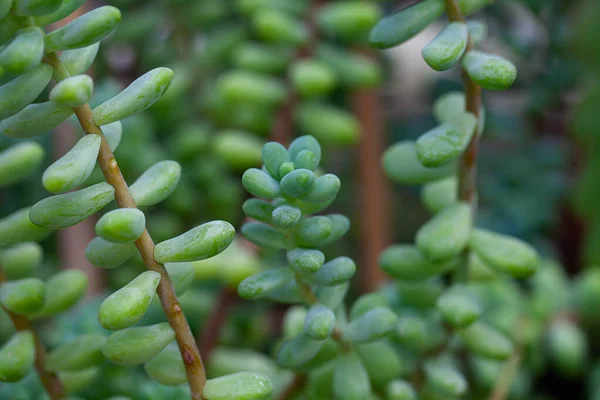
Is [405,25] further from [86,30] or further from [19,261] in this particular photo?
[19,261]

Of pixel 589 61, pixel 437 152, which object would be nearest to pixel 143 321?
pixel 437 152

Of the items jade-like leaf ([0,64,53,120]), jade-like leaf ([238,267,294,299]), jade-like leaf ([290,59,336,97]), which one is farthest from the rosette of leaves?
jade-like leaf ([290,59,336,97])

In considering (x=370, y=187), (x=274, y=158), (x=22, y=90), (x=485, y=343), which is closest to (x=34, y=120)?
(x=22, y=90)

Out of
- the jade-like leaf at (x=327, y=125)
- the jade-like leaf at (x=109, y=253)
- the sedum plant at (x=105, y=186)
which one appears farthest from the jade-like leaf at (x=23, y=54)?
the jade-like leaf at (x=327, y=125)

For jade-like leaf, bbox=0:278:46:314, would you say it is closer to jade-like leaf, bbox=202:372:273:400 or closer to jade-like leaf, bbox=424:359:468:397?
jade-like leaf, bbox=202:372:273:400

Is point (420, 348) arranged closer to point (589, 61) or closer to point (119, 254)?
point (119, 254)
